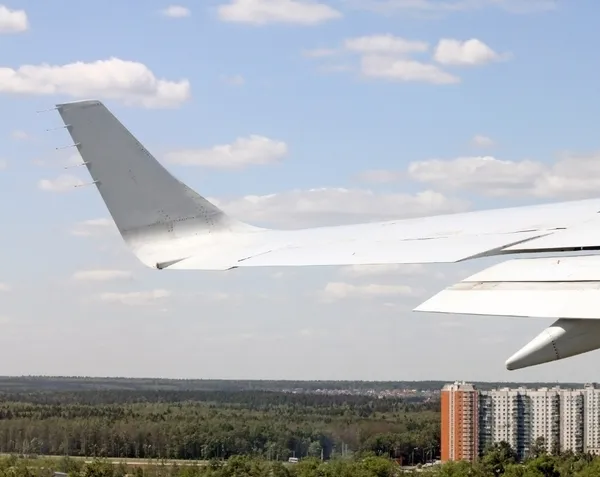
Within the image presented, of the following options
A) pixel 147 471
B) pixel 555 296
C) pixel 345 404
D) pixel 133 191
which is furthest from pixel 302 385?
pixel 555 296

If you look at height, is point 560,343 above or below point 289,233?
below

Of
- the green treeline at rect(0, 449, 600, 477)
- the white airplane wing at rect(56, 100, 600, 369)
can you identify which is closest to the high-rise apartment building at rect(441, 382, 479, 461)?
the green treeline at rect(0, 449, 600, 477)

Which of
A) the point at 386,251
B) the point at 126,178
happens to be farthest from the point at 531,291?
the point at 126,178

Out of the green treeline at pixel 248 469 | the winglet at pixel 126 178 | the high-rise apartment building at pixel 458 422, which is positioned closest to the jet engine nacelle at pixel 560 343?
the winglet at pixel 126 178

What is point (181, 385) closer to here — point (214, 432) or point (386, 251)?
point (214, 432)

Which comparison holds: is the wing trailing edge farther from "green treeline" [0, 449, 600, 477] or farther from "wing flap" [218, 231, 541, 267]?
"green treeline" [0, 449, 600, 477]

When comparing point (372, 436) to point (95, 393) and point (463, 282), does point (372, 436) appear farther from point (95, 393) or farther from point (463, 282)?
point (463, 282)
